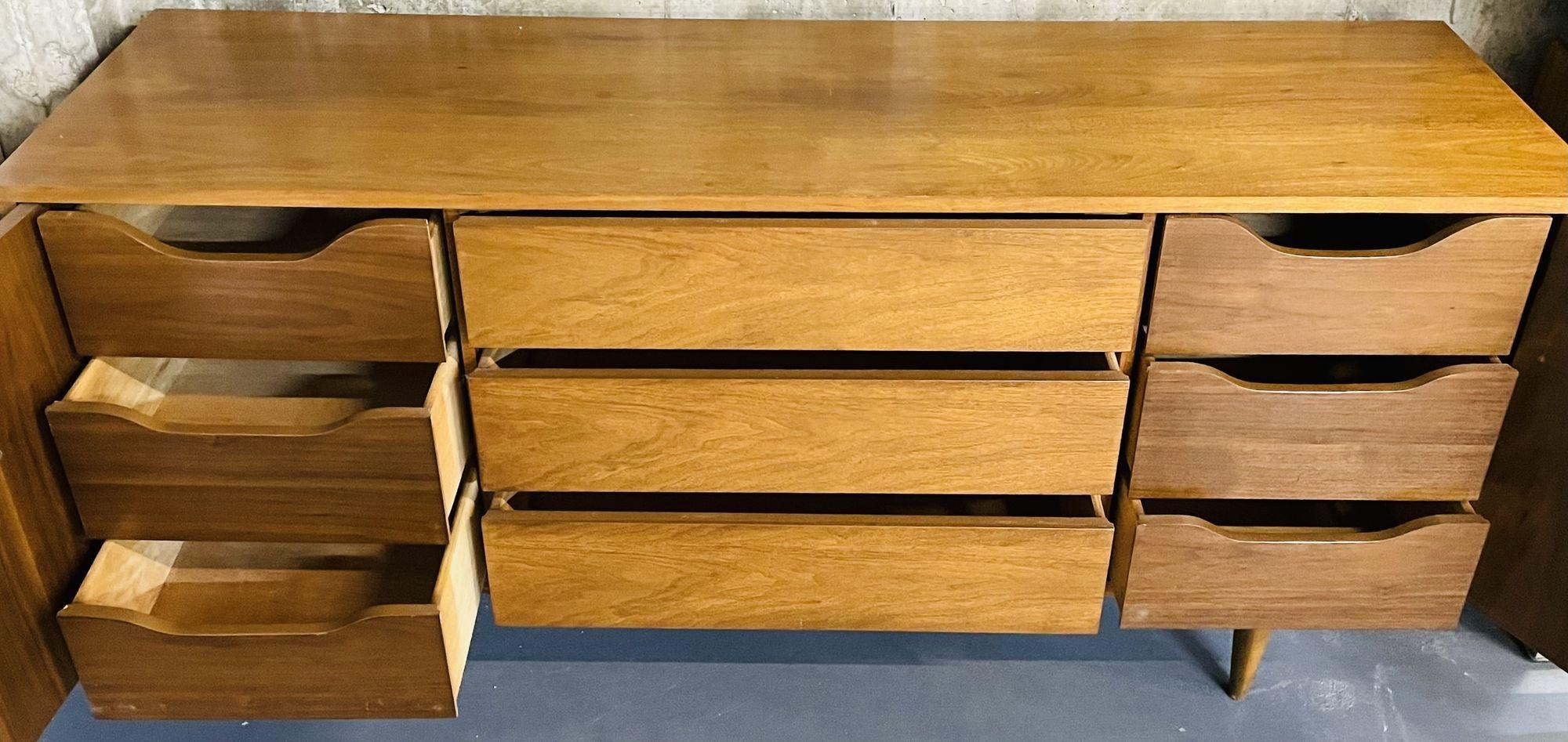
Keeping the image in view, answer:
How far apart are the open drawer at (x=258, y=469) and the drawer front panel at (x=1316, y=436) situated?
2.26 feet

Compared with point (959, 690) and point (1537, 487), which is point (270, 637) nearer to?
point (959, 690)

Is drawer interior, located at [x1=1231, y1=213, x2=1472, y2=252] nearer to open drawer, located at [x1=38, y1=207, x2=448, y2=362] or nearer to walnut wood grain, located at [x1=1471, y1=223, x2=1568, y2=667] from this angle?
walnut wood grain, located at [x1=1471, y1=223, x2=1568, y2=667]

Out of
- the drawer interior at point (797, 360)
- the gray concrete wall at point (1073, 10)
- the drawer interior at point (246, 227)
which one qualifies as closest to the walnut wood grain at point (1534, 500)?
the gray concrete wall at point (1073, 10)

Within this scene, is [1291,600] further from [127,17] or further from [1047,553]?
[127,17]

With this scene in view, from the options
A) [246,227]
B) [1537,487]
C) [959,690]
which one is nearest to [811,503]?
[959,690]

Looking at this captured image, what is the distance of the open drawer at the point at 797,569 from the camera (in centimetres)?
137

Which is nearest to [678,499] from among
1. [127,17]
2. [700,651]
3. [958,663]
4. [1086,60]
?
[700,651]

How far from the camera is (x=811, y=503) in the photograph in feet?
5.05

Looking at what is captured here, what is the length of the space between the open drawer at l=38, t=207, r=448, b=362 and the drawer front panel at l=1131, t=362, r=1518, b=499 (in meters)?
0.70

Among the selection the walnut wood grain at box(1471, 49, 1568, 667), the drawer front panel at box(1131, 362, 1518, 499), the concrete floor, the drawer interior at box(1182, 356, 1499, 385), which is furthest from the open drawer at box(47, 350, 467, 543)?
the walnut wood grain at box(1471, 49, 1568, 667)

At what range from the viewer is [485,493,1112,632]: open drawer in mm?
1371

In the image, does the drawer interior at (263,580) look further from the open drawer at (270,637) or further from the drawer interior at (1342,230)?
the drawer interior at (1342,230)

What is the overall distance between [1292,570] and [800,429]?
54 cm

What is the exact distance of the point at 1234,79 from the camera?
1440 mm
